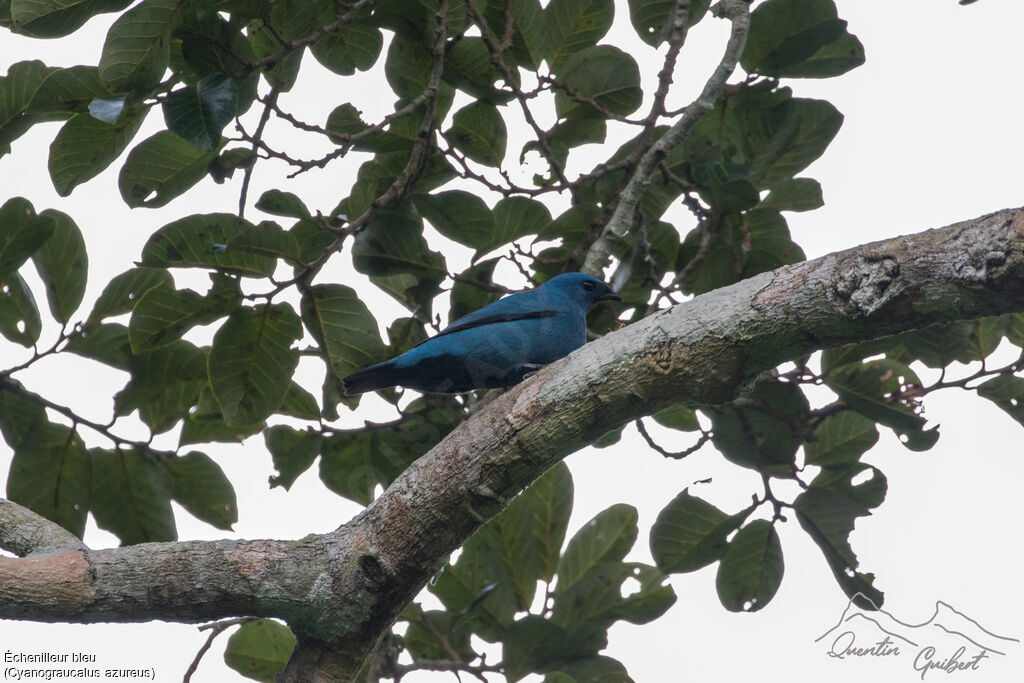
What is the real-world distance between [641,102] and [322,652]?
2900 mm

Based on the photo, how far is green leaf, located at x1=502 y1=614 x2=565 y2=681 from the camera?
418cm

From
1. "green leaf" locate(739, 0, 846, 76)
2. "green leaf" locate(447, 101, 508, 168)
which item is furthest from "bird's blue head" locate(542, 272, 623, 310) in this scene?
"green leaf" locate(739, 0, 846, 76)

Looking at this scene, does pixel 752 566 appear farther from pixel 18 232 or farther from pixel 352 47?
pixel 18 232

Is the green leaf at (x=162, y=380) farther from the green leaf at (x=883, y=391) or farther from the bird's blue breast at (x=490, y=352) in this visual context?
the green leaf at (x=883, y=391)

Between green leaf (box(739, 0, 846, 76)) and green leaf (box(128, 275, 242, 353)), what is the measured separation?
2563 mm

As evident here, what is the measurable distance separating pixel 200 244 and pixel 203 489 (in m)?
1.36

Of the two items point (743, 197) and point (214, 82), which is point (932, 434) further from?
point (214, 82)

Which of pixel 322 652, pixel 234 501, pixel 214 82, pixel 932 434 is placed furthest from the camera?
pixel 234 501

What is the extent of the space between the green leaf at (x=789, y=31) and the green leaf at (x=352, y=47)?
1679 millimetres

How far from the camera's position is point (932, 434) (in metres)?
4.17

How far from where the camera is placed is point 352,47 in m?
4.42

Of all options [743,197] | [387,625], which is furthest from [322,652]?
[743,197]

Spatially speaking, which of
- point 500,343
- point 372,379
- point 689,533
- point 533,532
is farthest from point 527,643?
point 500,343

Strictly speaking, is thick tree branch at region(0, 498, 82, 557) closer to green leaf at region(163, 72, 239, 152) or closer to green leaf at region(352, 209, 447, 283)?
green leaf at region(163, 72, 239, 152)
